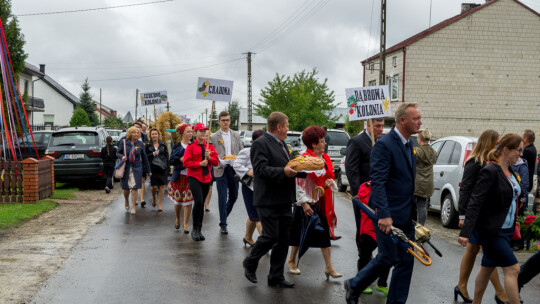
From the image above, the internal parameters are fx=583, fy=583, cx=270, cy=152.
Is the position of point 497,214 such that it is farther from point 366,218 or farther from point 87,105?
point 87,105

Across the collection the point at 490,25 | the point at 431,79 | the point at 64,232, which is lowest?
the point at 64,232

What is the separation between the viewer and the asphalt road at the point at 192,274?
19.4ft

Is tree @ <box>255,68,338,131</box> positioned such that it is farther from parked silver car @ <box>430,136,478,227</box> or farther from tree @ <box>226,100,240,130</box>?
tree @ <box>226,100,240,130</box>

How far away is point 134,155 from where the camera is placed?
12570 mm

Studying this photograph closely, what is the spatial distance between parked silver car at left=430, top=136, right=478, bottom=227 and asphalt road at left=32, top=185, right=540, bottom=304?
Result: 51.7 inches

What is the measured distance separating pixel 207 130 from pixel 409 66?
3089 cm

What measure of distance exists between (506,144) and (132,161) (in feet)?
29.1

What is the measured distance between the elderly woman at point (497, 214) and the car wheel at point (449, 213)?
5.65m

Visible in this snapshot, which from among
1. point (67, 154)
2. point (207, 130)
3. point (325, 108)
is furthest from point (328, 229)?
point (325, 108)

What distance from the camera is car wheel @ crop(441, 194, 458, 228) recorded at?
10828mm

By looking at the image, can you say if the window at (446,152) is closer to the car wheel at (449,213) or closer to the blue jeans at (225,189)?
the car wheel at (449,213)

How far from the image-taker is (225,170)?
9703 millimetres

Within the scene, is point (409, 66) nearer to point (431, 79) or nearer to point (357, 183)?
point (431, 79)

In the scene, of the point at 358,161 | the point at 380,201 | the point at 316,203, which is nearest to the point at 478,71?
the point at 358,161
